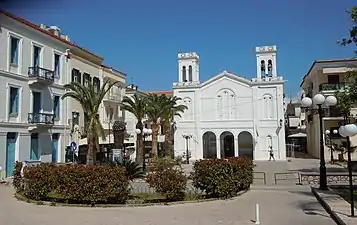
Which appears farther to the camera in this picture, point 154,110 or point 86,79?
point 154,110

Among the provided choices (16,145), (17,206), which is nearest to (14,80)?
(16,145)

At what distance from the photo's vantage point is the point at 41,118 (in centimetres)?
2962

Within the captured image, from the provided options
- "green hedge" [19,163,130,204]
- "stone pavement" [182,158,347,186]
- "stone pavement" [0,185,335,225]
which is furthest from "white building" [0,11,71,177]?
"stone pavement" [0,185,335,225]

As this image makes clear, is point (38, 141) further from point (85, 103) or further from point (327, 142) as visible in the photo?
point (327, 142)

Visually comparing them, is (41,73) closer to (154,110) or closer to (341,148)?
(154,110)

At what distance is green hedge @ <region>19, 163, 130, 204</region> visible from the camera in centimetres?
1384

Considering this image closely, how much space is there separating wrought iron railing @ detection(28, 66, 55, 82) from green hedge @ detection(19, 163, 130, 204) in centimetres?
1567

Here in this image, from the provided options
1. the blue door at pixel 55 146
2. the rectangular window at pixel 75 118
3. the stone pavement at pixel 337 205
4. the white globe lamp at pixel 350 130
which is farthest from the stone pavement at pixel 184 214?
the rectangular window at pixel 75 118

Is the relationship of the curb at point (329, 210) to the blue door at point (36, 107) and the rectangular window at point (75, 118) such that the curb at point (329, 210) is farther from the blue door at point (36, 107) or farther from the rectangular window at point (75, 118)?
the rectangular window at point (75, 118)

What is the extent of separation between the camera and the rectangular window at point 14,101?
27203mm

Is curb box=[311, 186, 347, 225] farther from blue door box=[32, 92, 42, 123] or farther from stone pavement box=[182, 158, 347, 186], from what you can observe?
blue door box=[32, 92, 42, 123]

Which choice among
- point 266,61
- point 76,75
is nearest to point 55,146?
point 76,75

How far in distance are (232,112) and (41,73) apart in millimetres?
26727

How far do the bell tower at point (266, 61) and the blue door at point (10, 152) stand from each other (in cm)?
3183
